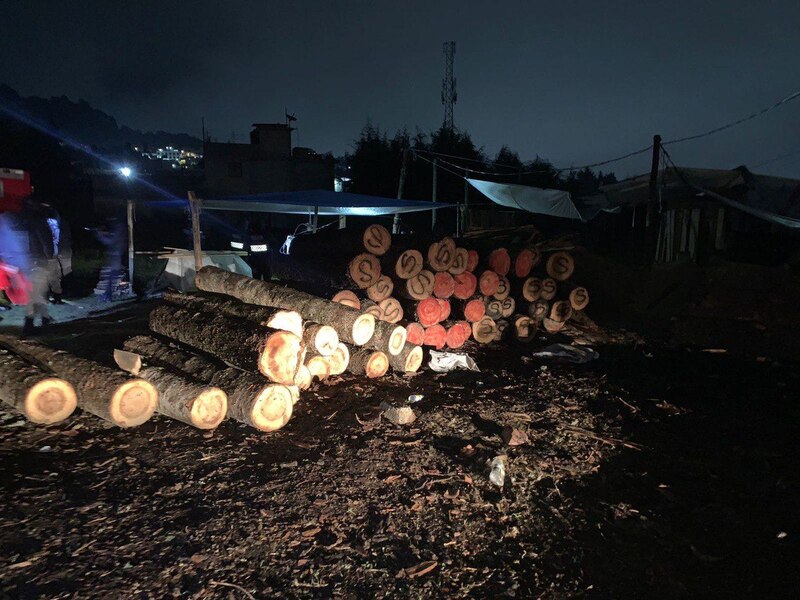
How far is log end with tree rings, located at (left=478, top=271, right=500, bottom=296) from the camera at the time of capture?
7672 millimetres

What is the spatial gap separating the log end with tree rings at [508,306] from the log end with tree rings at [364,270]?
2427 mm

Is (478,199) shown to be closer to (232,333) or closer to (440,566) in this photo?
(232,333)

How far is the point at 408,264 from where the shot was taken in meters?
7.05

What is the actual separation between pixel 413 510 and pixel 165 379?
2.77 meters

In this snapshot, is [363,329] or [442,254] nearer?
[363,329]

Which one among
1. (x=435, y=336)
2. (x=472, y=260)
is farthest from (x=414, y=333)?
(x=472, y=260)

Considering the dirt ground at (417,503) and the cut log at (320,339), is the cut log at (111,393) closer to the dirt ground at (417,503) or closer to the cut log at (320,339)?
the dirt ground at (417,503)

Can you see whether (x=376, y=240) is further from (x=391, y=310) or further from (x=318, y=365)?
(x=318, y=365)

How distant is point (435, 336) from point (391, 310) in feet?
2.71

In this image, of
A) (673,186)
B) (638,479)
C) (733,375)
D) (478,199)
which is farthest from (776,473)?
(478,199)

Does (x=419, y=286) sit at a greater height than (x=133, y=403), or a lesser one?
greater

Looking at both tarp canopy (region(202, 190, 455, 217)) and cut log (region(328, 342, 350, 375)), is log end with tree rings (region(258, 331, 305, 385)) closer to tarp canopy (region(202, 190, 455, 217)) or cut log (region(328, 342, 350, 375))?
cut log (region(328, 342, 350, 375))

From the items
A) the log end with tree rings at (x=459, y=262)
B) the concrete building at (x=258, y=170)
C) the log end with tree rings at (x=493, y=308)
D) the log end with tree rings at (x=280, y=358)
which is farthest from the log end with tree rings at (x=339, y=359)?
the concrete building at (x=258, y=170)

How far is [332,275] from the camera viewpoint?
7.02m
